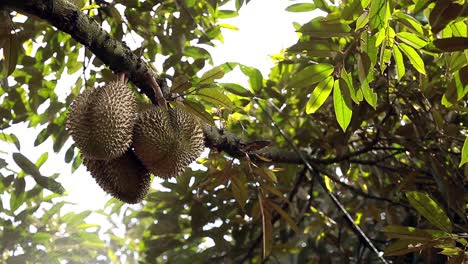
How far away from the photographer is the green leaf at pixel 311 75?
1200 mm

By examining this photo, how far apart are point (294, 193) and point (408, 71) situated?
0.53 metres

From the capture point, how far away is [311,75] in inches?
47.3

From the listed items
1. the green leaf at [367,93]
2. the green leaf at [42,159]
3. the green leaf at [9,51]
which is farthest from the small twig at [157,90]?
the green leaf at [42,159]

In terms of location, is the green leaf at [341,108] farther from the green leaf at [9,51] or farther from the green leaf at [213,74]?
the green leaf at [9,51]

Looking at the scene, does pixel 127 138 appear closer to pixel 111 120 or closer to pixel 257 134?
pixel 111 120

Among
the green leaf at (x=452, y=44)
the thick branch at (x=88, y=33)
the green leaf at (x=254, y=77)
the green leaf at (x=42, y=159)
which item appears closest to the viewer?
the green leaf at (x=452, y=44)

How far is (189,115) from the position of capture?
4.14 feet

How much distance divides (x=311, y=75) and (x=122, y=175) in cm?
46

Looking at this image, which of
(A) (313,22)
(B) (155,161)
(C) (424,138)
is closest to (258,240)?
(C) (424,138)

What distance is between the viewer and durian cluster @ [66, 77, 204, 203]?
1115mm

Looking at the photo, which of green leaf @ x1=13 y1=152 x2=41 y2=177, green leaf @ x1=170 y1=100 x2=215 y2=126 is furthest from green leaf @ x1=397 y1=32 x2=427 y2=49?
green leaf @ x1=13 y1=152 x2=41 y2=177

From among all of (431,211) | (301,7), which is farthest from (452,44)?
(301,7)

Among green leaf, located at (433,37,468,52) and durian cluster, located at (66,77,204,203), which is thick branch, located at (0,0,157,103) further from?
green leaf, located at (433,37,468,52)

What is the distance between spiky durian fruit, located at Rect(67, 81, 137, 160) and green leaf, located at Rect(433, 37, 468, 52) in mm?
611
